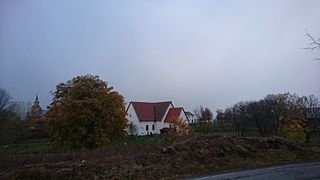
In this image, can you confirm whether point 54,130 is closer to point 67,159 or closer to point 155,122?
point 67,159

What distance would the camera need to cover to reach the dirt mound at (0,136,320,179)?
19406 mm

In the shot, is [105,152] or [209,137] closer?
[105,152]

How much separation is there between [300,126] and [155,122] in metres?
51.3

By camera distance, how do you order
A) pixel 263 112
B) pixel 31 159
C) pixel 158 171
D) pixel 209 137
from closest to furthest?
1. pixel 158 171
2. pixel 31 159
3. pixel 209 137
4. pixel 263 112

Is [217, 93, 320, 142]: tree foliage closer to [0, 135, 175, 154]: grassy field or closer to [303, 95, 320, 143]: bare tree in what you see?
[303, 95, 320, 143]: bare tree

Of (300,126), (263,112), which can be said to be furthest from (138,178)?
(263,112)

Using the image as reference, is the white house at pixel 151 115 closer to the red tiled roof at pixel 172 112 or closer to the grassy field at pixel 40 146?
the red tiled roof at pixel 172 112

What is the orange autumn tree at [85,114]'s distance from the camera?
49500 millimetres

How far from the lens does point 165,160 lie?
2353 centimetres

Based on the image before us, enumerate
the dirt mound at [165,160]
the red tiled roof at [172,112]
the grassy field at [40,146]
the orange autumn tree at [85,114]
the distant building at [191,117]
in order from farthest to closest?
the distant building at [191,117] < the red tiled roof at [172,112] < the orange autumn tree at [85,114] < the grassy field at [40,146] < the dirt mound at [165,160]

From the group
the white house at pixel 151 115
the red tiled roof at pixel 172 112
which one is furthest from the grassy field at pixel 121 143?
the white house at pixel 151 115

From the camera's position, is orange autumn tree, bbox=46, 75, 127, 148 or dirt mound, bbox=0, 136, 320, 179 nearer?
→ dirt mound, bbox=0, 136, 320, 179

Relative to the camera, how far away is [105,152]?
83.8 ft

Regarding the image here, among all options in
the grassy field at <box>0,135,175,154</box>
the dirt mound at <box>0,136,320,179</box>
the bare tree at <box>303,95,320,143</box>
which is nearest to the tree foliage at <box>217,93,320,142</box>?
the bare tree at <box>303,95,320,143</box>
